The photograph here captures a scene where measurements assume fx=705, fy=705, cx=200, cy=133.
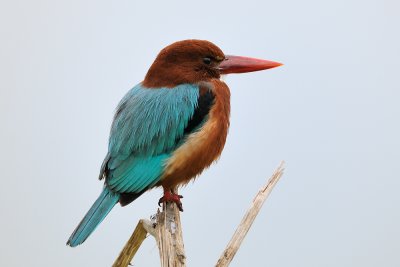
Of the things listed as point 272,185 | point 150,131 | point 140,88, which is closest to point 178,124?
point 150,131

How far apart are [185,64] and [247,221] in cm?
137

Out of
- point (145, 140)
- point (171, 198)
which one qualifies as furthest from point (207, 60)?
point (171, 198)

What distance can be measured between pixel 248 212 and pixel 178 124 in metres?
0.93

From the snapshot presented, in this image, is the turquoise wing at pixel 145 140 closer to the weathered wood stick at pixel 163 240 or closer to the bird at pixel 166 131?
the bird at pixel 166 131

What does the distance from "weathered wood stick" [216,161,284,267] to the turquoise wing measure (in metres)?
0.77

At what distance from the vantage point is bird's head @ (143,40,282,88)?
4.38 metres

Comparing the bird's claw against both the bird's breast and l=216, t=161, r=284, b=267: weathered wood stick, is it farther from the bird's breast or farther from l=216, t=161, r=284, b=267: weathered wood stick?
l=216, t=161, r=284, b=267: weathered wood stick

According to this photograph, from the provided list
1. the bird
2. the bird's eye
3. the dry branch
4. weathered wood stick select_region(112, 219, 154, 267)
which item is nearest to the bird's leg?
the bird

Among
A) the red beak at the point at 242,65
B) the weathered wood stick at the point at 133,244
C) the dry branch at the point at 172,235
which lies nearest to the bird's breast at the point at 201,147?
the red beak at the point at 242,65

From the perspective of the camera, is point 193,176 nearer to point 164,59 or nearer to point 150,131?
point 150,131

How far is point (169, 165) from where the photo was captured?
13.5 feet

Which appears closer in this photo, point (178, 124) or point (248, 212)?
point (248, 212)

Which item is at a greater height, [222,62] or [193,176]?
[222,62]

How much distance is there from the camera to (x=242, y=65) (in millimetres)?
4730
